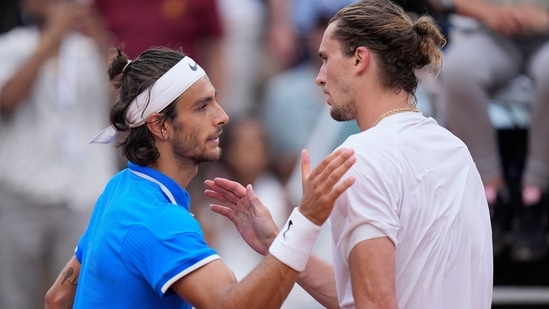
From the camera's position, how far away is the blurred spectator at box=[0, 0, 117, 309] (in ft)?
22.9

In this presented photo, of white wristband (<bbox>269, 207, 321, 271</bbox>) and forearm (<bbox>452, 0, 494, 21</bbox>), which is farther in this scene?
forearm (<bbox>452, 0, 494, 21</bbox>)

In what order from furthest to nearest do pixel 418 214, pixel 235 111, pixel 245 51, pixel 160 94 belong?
pixel 245 51 < pixel 235 111 < pixel 160 94 < pixel 418 214

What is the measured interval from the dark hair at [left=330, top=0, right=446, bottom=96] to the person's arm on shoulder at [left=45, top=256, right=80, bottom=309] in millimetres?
1388

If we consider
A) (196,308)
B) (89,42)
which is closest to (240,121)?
(89,42)

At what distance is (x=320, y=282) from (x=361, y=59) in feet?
3.03

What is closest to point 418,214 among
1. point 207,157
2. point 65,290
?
point 207,157

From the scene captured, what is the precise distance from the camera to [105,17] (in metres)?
7.55

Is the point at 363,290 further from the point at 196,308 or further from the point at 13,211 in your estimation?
the point at 13,211

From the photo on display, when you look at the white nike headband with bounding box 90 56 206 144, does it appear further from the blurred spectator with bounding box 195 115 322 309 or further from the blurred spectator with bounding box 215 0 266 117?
the blurred spectator with bounding box 215 0 266 117

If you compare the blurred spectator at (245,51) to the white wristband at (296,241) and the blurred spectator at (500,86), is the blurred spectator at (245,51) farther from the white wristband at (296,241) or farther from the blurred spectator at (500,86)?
the white wristband at (296,241)

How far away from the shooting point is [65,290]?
4406 millimetres

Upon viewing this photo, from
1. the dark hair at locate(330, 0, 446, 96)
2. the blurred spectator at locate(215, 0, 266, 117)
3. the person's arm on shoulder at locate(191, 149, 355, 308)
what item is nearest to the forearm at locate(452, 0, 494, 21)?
the blurred spectator at locate(215, 0, 266, 117)

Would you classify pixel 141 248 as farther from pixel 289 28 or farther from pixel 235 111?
pixel 289 28

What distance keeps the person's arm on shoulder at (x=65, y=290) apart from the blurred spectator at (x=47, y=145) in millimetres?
2564
